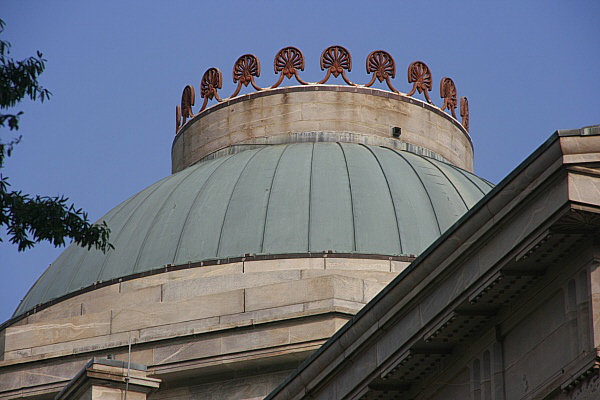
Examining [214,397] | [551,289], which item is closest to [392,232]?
[214,397]

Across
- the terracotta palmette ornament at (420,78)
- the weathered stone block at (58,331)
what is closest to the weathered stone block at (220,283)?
the weathered stone block at (58,331)

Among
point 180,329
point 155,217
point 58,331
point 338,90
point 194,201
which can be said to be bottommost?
point 180,329

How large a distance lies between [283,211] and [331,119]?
5.11 m

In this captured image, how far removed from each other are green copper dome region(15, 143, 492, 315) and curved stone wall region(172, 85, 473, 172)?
1.05 meters

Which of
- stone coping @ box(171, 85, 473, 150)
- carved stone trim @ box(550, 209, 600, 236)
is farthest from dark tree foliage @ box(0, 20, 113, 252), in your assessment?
stone coping @ box(171, 85, 473, 150)

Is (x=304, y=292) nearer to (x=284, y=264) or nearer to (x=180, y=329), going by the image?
(x=284, y=264)

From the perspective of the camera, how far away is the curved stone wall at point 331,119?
41.6 meters

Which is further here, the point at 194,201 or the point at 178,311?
the point at 194,201

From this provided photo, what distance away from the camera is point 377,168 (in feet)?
127

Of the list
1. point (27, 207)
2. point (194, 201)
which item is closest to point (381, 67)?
point (194, 201)

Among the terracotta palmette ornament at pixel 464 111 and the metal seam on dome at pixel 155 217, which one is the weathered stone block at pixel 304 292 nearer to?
the metal seam on dome at pixel 155 217

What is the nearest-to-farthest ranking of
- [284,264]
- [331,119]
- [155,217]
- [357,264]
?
[357,264] → [284,264] → [155,217] → [331,119]

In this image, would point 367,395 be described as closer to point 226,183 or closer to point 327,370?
point 327,370

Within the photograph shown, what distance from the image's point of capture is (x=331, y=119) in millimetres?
41781
